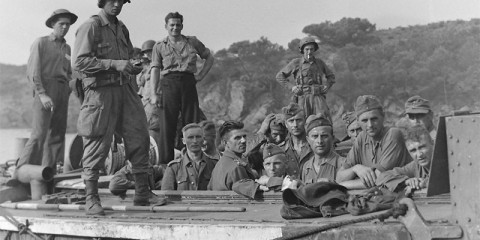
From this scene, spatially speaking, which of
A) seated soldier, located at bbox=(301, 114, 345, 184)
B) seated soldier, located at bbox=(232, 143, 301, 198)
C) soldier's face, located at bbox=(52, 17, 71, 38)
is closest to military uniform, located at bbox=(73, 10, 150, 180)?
seated soldier, located at bbox=(232, 143, 301, 198)

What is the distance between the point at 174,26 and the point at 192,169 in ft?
7.77

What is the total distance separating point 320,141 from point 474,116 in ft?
8.75

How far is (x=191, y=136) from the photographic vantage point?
8.65 m

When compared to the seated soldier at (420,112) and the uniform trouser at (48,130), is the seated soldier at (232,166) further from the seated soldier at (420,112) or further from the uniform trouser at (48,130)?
the uniform trouser at (48,130)

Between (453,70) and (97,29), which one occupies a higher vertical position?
(453,70)

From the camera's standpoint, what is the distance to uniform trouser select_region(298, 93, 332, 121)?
12.3 m

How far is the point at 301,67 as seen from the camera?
12539 millimetres

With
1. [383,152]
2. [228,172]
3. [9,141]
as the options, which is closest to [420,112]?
[383,152]

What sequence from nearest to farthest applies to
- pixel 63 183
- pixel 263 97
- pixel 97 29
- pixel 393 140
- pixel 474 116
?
1. pixel 474 116
2. pixel 393 140
3. pixel 97 29
4. pixel 63 183
5. pixel 263 97

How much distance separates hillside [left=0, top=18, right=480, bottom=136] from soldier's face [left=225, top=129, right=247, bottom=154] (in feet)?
71.9

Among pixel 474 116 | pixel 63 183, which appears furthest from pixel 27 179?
pixel 474 116

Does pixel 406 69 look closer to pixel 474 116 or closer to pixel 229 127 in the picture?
pixel 229 127

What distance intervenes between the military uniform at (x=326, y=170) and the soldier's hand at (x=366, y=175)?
0.46 metres

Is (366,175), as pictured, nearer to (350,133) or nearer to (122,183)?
(350,133)
